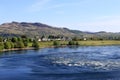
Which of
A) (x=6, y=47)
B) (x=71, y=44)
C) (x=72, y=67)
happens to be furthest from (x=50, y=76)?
(x=71, y=44)

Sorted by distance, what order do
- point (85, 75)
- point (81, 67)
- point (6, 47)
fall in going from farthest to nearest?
point (6, 47)
point (81, 67)
point (85, 75)

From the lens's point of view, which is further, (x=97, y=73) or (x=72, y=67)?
(x=72, y=67)

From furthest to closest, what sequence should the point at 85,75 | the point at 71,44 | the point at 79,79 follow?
the point at 71,44 < the point at 85,75 < the point at 79,79

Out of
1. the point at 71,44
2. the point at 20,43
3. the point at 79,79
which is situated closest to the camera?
the point at 79,79

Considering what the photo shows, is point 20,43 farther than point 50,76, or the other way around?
point 20,43

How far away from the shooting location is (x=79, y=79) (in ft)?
148

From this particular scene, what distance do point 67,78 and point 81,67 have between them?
11103 mm

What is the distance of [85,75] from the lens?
48188 millimetres

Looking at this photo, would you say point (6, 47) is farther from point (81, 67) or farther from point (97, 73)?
point (97, 73)

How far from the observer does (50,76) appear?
48.5 metres

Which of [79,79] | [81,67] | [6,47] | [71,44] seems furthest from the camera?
[71,44]

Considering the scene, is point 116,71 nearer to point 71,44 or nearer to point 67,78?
point 67,78

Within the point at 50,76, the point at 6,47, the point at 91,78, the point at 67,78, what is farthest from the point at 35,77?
the point at 6,47

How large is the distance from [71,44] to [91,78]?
119m
